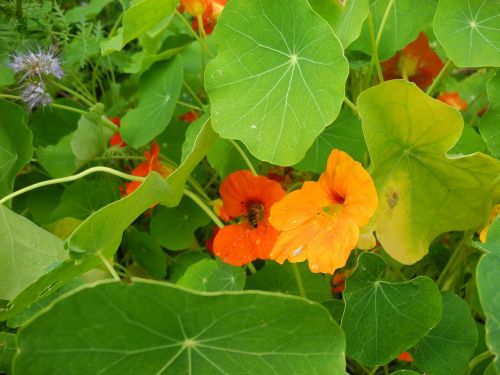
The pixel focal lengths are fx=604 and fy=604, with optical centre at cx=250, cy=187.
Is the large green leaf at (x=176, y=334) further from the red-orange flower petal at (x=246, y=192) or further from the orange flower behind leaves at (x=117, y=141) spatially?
the orange flower behind leaves at (x=117, y=141)

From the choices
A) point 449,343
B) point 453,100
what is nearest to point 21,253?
point 449,343

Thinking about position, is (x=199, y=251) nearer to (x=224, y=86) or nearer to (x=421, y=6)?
(x=224, y=86)

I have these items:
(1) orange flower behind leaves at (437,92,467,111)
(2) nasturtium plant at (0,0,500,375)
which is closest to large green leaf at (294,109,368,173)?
(2) nasturtium plant at (0,0,500,375)

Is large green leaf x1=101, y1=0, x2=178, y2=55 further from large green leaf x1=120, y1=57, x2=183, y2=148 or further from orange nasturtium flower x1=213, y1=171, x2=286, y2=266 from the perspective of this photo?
orange nasturtium flower x1=213, y1=171, x2=286, y2=266

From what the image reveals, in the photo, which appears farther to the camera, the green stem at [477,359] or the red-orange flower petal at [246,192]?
the red-orange flower petal at [246,192]

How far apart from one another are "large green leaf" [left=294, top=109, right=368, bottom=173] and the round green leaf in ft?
0.86

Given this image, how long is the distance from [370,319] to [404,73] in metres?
0.61

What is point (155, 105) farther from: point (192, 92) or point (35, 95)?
point (35, 95)

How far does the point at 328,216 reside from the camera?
0.96 meters

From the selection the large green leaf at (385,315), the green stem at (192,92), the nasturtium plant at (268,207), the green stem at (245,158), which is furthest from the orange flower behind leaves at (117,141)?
the large green leaf at (385,315)

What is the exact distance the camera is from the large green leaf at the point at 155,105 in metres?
1.25

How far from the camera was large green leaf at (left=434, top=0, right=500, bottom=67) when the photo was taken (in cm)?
103

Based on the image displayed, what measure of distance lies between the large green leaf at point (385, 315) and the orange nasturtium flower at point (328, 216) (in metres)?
0.07

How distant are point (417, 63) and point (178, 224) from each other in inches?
24.7
